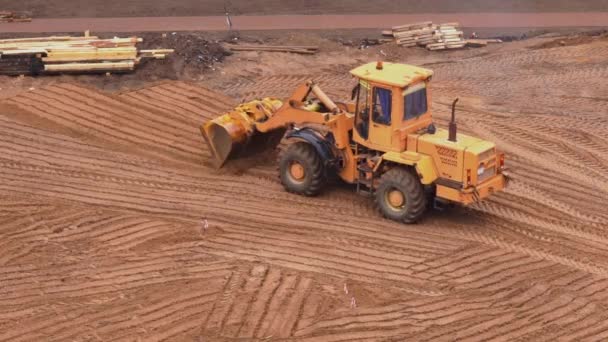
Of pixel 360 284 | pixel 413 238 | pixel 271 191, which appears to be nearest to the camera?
pixel 360 284

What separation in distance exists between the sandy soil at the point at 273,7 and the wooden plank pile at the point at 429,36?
9.62 ft

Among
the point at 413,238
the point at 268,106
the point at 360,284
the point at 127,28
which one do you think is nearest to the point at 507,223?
the point at 413,238

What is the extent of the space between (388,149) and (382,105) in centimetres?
69

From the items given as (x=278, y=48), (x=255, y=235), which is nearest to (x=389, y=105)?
(x=255, y=235)

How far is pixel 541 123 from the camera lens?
21.0 m

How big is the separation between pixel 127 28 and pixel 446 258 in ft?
49.6

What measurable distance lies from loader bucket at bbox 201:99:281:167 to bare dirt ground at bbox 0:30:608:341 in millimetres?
362

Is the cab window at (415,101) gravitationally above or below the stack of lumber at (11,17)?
below

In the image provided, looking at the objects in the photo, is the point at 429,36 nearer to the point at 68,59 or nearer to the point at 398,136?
the point at 68,59

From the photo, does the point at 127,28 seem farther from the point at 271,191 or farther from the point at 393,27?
the point at 271,191

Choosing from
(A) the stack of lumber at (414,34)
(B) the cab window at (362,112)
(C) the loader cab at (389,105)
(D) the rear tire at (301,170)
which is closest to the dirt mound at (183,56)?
(A) the stack of lumber at (414,34)

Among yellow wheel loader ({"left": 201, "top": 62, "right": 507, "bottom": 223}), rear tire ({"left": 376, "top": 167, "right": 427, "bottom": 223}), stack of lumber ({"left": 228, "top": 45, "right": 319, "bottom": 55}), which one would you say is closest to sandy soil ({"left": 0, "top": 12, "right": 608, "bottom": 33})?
stack of lumber ({"left": 228, "top": 45, "right": 319, "bottom": 55})

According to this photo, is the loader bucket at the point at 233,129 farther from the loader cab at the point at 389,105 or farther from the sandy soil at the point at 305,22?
the sandy soil at the point at 305,22

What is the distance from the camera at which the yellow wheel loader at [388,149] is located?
15.8 m
